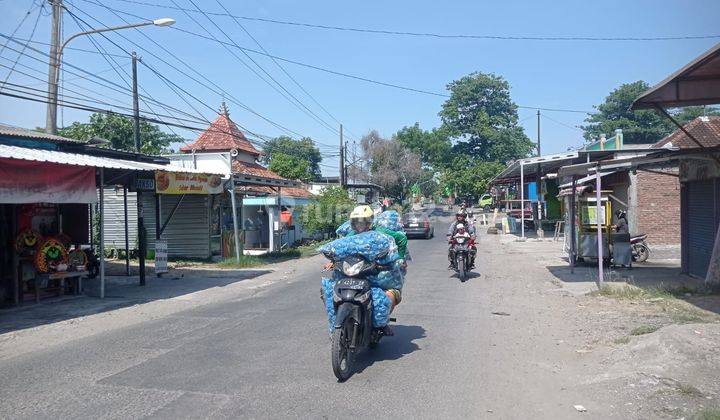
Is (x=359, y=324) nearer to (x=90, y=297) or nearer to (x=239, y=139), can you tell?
(x=90, y=297)

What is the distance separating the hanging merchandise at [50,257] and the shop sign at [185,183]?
319 centimetres

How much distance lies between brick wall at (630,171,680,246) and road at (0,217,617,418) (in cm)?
1432

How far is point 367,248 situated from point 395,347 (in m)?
1.77

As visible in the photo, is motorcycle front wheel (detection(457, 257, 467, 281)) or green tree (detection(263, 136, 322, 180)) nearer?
motorcycle front wheel (detection(457, 257, 467, 281))

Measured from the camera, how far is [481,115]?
211 ft

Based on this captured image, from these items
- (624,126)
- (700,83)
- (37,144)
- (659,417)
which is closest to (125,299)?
(37,144)

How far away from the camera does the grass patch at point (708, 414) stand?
4760 mm

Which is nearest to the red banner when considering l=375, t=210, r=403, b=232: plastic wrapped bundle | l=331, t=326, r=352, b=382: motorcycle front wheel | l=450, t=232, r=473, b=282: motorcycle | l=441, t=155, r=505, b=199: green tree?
l=375, t=210, r=403, b=232: plastic wrapped bundle

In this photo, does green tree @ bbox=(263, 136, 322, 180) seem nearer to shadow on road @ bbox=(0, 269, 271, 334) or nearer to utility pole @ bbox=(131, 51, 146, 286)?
utility pole @ bbox=(131, 51, 146, 286)

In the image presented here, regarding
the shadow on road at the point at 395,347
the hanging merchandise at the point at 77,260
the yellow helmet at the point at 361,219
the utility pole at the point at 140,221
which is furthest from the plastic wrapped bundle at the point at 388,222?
the utility pole at the point at 140,221

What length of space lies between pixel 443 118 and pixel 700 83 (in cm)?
5727

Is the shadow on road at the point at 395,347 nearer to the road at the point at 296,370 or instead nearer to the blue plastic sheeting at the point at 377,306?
the road at the point at 296,370

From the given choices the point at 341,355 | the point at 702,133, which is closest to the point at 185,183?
the point at 341,355

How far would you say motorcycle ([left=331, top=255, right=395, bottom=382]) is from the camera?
602cm
